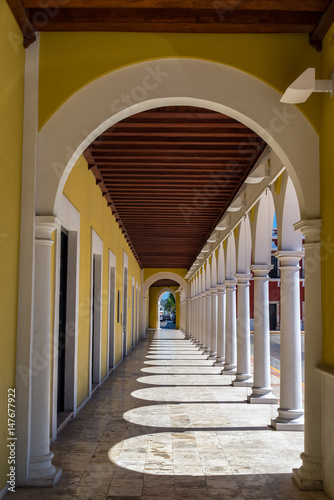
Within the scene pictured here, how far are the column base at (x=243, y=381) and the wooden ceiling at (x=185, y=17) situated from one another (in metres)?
8.15

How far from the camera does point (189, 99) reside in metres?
5.79

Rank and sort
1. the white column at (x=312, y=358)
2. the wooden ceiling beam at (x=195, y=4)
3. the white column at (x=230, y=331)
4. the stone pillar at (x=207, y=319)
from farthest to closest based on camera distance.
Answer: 1. the stone pillar at (x=207, y=319)
2. the white column at (x=230, y=331)
3. the white column at (x=312, y=358)
4. the wooden ceiling beam at (x=195, y=4)

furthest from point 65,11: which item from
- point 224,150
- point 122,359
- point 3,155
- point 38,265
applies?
point 122,359

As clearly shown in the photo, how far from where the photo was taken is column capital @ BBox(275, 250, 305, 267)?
306 inches

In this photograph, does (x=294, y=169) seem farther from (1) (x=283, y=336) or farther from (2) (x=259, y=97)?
(1) (x=283, y=336)

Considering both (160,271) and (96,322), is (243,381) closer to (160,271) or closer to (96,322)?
(96,322)

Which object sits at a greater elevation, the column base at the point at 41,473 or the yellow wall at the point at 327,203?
the yellow wall at the point at 327,203

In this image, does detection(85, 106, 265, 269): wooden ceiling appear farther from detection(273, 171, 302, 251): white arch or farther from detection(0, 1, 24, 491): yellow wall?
detection(0, 1, 24, 491): yellow wall

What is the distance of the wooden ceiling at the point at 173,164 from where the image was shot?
7816 millimetres

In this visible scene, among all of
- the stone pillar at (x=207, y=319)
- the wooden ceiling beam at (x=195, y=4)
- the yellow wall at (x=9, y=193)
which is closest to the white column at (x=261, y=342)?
the wooden ceiling beam at (x=195, y=4)

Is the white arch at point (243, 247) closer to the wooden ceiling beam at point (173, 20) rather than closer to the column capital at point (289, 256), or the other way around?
the column capital at point (289, 256)

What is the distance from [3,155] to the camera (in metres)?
4.78

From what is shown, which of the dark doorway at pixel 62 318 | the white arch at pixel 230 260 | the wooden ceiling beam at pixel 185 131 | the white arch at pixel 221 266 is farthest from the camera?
the white arch at pixel 221 266

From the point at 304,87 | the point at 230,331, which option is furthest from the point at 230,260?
the point at 304,87
